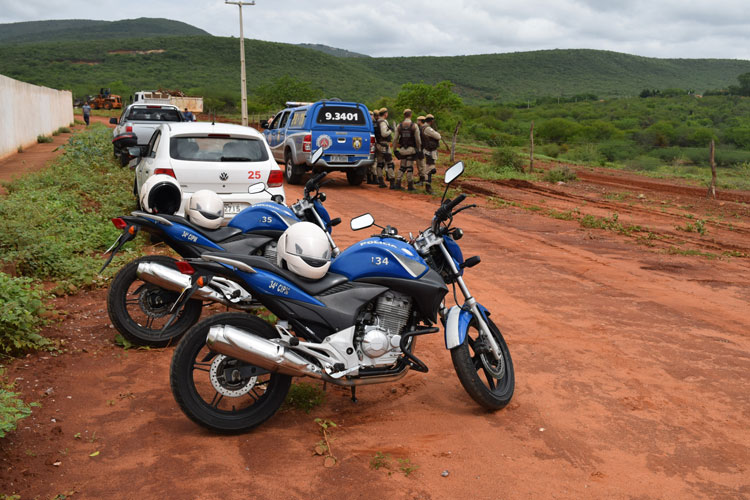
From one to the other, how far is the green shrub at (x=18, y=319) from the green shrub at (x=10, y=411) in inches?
36.2

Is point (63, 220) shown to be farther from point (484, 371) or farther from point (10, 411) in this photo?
point (484, 371)

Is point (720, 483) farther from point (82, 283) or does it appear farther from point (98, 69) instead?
point (98, 69)

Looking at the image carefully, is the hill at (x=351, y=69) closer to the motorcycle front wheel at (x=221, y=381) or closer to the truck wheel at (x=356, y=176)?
the truck wheel at (x=356, y=176)

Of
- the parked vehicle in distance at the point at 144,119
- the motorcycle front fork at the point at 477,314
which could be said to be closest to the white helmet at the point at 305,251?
the motorcycle front fork at the point at 477,314

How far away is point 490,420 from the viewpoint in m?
4.19

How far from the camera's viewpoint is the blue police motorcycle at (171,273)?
16.5ft

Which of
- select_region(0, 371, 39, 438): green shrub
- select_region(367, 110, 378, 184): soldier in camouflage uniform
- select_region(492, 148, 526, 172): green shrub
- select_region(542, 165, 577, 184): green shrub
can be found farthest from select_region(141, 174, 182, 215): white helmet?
select_region(492, 148, 526, 172): green shrub

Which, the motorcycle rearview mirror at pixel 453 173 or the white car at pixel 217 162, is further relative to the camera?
the white car at pixel 217 162

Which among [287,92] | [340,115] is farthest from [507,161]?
[287,92]

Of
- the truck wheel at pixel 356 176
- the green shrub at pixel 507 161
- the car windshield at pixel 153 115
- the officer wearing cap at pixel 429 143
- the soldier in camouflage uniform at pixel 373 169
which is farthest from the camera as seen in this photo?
the green shrub at pixel 507 161

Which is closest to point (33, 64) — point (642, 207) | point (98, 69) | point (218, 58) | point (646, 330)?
point (98, 69)

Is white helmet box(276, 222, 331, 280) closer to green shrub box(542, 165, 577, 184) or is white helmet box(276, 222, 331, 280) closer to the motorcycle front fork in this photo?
the motorcycle front fork

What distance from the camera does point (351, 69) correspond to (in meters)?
93.7

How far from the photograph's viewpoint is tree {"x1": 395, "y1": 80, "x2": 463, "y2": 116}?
2644 cm
